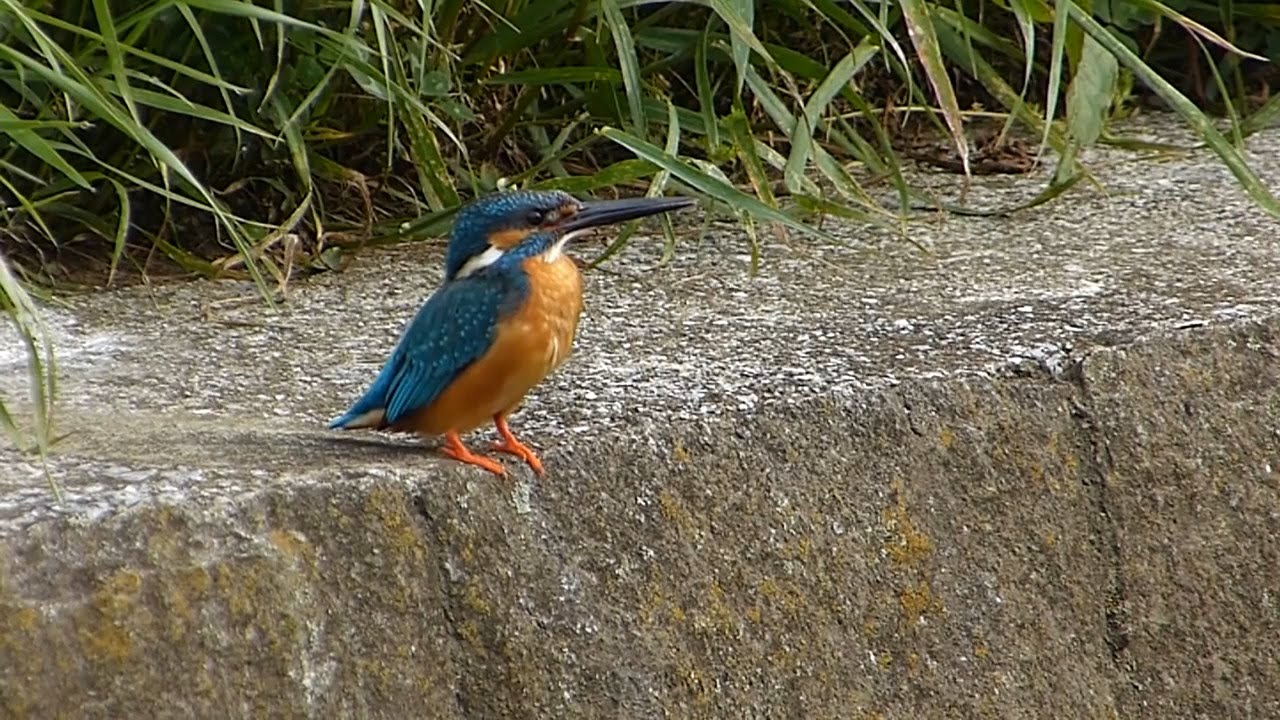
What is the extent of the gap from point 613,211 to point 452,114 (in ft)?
3.02

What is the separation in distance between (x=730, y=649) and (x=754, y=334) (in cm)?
61

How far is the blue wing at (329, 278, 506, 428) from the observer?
237 centimetres

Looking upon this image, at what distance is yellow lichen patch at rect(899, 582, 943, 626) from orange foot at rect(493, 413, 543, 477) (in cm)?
51

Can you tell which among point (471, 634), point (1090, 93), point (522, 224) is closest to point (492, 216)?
point (522, 224)

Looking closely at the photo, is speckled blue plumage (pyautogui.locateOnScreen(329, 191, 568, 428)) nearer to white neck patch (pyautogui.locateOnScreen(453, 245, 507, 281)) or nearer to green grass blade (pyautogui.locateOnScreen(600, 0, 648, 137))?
white neck patch (pyautogui.locateOnScreen(453, 245, 507, 281))

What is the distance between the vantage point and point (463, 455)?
2.33m

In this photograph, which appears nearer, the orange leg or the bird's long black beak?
the orange leg

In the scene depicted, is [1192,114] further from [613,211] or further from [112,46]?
[112,46]

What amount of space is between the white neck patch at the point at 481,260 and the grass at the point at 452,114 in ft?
A: 1.32

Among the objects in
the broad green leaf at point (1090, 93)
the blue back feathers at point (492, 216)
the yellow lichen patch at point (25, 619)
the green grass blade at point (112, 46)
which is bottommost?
the broad green leaf at point (1090, 93)

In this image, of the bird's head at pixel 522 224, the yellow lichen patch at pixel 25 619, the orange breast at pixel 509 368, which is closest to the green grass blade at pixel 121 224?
the bird's head at pixel 522 224

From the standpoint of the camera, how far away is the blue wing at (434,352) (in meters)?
2.37

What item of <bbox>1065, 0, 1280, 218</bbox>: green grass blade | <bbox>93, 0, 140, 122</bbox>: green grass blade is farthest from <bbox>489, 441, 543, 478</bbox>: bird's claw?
<bbox>1065, 0, 1280, 218</bbox>: green grass blade

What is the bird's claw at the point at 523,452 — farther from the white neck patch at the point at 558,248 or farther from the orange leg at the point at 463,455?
the white neck patch at the point at 558,248
